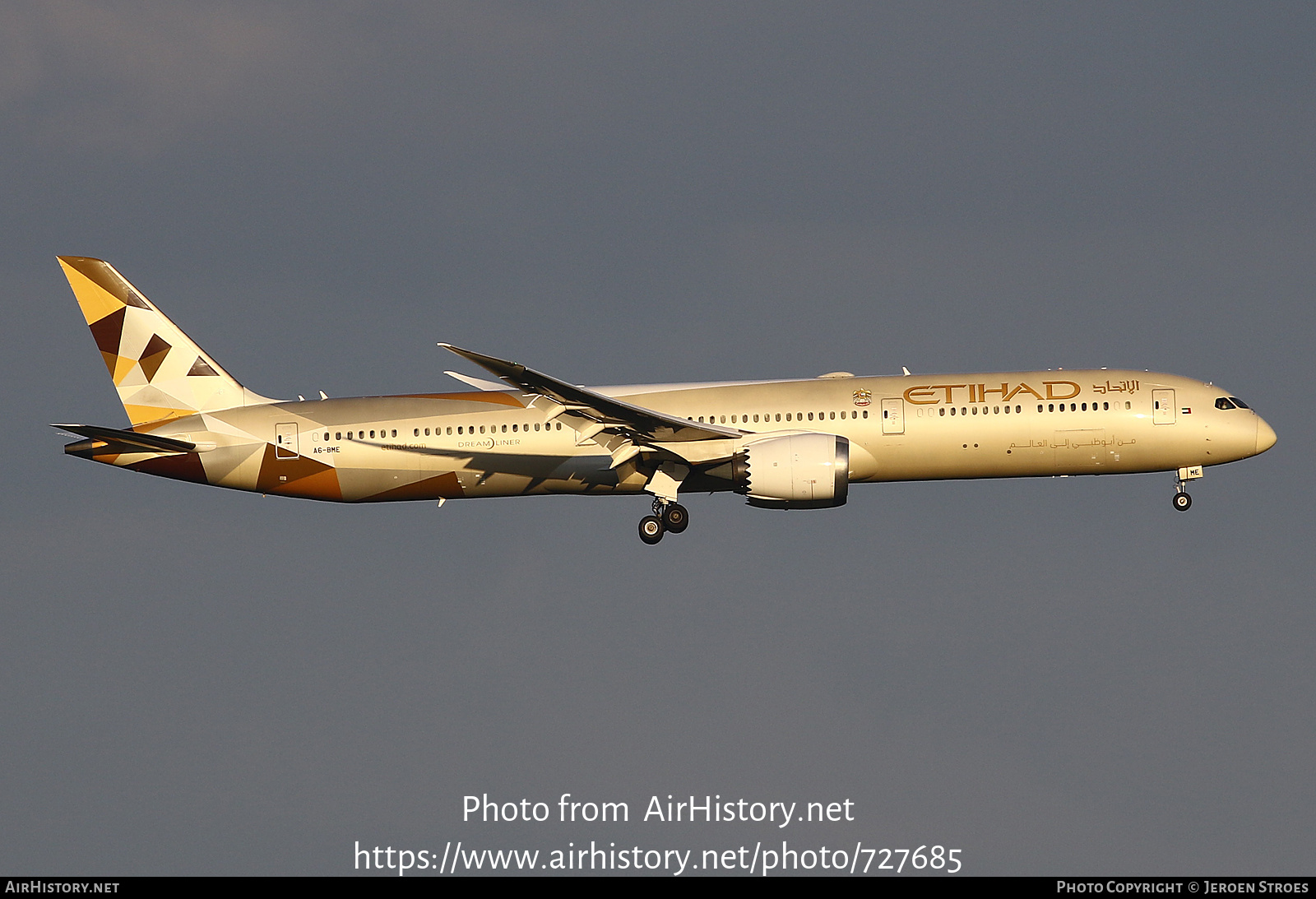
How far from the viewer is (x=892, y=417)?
43156 millimetres

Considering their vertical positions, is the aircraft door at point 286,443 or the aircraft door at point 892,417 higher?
the aircraft door at point 892,417

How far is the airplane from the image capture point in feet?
141

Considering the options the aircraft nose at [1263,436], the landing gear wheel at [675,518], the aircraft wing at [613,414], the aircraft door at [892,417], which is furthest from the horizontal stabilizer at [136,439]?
the aircraft nose at [1263,436]

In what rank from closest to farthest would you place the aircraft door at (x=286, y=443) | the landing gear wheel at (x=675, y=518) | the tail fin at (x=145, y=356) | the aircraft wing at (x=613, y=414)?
the aircraft wing at (x=613, y=414) → the landing gear wheel at (x=675, y=518) → the aircraft door at (x=286, y=443) → the tail fin at (x=145, y=356)

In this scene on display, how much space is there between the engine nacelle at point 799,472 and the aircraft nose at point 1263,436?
Result: 12140 millimetres

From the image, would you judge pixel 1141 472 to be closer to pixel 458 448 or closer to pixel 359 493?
pixel 458 448

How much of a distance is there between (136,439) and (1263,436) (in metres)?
32.7

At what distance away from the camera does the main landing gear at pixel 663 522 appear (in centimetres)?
4441

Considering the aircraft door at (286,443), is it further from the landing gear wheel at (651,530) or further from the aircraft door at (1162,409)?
the aircraft door at (1162,409)

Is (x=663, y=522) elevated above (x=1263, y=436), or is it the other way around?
(x=1263, y=436)

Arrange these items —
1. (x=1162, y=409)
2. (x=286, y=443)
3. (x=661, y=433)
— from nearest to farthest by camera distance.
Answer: (x=661, y=433), (x=1162, y=409), (x=286, y=443)

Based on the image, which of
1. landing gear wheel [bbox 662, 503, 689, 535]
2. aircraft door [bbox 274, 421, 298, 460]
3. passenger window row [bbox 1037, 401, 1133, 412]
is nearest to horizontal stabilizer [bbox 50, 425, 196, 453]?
aircraft door [bbox 274, 421, 298, 460]

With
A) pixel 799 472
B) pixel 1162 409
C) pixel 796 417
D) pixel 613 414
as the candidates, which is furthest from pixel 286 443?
pixel 1162 409

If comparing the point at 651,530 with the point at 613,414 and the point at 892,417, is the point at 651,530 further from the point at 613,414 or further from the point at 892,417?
the point at 892,417
